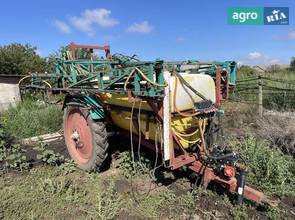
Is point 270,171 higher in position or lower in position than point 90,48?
lower

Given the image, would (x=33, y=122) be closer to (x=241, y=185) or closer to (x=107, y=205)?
(x=107, y=205)

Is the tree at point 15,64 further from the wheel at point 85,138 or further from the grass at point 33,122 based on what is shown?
the wheel at point 85,138

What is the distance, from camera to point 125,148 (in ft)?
17.7

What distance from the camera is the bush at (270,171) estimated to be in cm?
373

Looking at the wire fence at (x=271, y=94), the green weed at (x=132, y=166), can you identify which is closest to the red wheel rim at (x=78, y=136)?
the green weed at (x=132, y=166)

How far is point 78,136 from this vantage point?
4.82m

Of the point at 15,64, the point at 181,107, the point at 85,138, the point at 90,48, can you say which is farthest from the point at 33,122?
the point at 15,64

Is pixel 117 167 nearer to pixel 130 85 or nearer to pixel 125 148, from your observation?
pixel 125 148


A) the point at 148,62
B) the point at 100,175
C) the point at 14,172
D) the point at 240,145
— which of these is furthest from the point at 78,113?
the point at 240,145

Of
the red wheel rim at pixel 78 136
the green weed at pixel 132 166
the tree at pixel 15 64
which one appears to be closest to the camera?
the green weed at pixel 132 166

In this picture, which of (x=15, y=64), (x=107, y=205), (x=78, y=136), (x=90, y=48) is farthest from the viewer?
(x=15, y=64)

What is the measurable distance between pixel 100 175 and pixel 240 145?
2.52m

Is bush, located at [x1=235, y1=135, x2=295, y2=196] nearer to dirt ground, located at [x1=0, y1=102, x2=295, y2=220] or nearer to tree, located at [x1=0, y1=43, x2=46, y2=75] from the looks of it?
dirt ground, located at [x1=0, y1=102, x2=295, y2=220]

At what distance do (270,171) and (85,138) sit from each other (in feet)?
9.57
